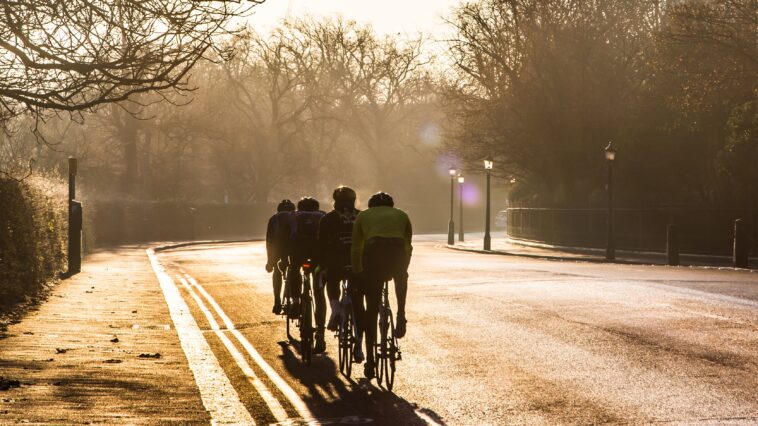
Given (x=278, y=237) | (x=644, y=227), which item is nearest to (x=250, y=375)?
(x=278, y=237)

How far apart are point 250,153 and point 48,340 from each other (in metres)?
60.3

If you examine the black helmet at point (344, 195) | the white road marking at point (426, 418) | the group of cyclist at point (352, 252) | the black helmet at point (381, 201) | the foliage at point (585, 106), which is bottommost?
the white road marking at point (426, 418)

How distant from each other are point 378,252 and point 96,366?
3.49 meters

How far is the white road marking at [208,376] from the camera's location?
8.48 m

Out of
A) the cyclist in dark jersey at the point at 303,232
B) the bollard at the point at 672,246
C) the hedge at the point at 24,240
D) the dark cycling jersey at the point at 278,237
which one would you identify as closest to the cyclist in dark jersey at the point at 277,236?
the dark cycling jersey at the point at 278,237

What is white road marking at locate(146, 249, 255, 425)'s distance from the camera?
848 centimetres

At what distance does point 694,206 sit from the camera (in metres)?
38.2

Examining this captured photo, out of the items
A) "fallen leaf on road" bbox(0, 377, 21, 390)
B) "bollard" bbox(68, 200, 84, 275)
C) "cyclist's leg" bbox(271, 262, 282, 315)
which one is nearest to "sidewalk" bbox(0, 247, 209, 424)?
"fallen leaf on road" bbox(0, 377, 21, 390)

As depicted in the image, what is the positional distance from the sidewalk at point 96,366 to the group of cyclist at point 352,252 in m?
1.53

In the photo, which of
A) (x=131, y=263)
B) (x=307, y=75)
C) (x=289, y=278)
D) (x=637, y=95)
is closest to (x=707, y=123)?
(x=637, y=95)

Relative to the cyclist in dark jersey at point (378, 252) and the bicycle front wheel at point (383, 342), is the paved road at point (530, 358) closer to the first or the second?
the bicycle front wheel at point (383, 342)

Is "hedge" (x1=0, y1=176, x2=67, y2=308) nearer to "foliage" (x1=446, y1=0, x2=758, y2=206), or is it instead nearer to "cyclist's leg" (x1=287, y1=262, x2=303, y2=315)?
"cyclist's leg" (x1=287, y1=262, x2=303, y2=315)

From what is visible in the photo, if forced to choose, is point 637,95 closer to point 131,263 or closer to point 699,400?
point 131,263

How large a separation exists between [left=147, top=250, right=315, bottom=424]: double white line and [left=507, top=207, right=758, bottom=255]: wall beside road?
2259 centimetres
